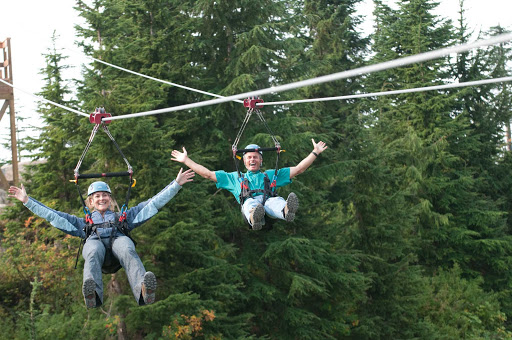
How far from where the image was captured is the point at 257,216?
620 cm

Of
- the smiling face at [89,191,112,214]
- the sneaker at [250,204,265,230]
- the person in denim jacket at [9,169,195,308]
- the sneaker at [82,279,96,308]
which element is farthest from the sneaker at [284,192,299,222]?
the sneaker at [82,279,96,308]

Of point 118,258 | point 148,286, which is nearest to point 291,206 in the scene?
point 148,286

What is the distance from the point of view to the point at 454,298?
69.7 ft

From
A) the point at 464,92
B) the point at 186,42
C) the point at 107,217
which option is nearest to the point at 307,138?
the point at 186,42

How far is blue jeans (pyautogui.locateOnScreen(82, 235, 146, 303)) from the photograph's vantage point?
5.56 m

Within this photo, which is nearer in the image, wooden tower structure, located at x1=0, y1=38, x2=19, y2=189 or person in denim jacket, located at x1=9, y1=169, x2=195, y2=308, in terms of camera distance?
person in denim jacket, located at x1=9, y1=169, x2=195, y2=308

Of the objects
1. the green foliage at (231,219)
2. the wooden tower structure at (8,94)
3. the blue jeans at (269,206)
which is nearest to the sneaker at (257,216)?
the blue jeans at (269,206)

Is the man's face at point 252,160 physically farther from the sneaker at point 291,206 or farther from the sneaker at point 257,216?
the sneaker at point 291,206

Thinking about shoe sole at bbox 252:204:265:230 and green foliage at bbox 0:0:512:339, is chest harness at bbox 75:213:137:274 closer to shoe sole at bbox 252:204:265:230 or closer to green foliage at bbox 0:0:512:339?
shoe sole at bbox 252:204:265:230

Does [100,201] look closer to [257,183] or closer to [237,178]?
[237,178]

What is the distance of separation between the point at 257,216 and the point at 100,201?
1.71 meters

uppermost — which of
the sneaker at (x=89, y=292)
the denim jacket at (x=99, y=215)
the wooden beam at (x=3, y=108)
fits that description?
the wooden beam at (x=3, y=108)

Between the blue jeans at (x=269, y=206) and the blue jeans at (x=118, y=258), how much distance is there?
52.2 inches

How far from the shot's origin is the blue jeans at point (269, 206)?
6332 mm
